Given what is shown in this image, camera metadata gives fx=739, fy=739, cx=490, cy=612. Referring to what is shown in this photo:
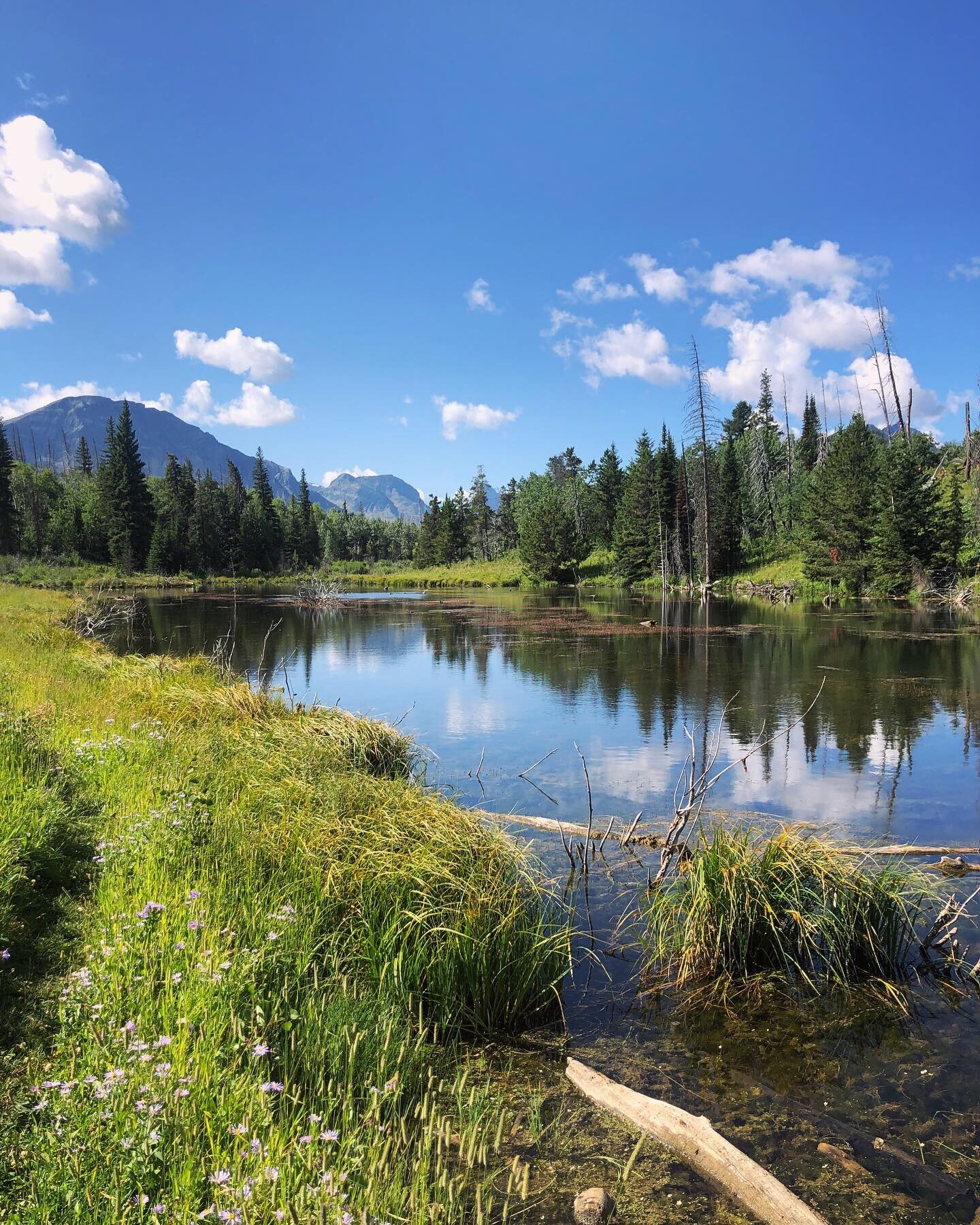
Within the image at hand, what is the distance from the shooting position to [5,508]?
236 ft

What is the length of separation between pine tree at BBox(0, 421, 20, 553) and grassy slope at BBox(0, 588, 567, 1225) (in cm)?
7688

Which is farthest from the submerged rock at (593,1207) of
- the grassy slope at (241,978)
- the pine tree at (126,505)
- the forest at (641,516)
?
the pine tree at (126,505)

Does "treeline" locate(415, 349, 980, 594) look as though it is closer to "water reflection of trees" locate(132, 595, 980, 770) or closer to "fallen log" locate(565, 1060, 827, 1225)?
"water reflection of trees" locate(132, 595, 980, 770)

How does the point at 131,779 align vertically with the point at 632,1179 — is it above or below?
above

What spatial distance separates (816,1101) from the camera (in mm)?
4660

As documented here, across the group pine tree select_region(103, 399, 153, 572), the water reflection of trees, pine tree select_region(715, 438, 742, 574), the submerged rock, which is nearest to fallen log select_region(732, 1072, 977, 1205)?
the submerged rock

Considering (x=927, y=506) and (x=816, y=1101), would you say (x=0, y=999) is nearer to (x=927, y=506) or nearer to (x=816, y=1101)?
(x=816, y=1101)

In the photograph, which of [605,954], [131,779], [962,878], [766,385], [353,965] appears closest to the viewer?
[353,965]

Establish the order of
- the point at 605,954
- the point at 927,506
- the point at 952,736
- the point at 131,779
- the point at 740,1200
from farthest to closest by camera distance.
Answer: the point at 927,506 → the point at 952,736 → the point at 131,779 → the point at 605,954 → the point at 740,1200

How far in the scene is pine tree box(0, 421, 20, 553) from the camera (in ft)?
236

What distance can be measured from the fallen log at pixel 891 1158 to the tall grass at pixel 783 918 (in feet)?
4.36

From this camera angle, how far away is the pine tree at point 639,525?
74.9 meters

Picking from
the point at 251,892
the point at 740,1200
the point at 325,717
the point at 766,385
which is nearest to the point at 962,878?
the point at 740,1200

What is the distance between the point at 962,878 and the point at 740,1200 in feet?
19.2
